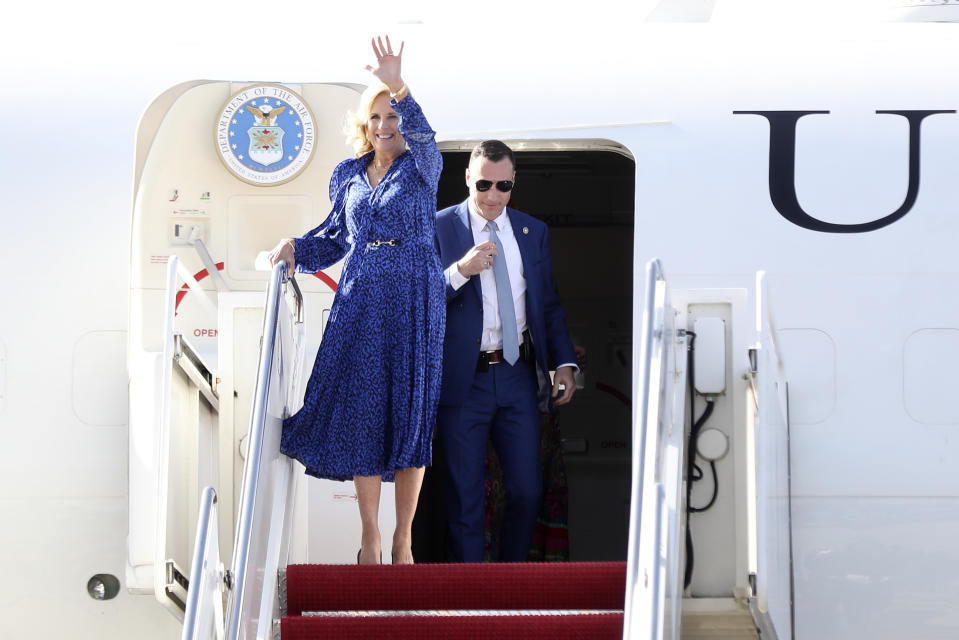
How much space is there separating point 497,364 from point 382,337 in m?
0.74

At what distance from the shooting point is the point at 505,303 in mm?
4691

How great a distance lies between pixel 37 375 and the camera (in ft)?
16.7

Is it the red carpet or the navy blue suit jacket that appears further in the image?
the navy blue suit jacket

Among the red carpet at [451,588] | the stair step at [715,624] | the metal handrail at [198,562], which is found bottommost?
the stair step at [715,624]

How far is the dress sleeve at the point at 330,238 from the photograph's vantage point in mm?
4246

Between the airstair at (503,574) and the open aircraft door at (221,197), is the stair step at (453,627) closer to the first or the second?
the airstair at (503,574)

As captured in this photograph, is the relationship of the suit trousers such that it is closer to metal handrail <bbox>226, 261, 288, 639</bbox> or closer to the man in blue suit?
the man in blue suit

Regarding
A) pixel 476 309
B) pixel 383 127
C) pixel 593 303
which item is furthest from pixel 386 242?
pixel 593 303

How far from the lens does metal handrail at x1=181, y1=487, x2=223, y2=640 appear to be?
322 centimetres

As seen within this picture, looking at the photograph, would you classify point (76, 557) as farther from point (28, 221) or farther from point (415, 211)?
point (415, 211)

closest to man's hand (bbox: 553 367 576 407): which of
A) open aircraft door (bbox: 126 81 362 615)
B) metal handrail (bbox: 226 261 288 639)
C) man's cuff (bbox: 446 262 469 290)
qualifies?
man's cuff (bbox: 446 262 469 290)

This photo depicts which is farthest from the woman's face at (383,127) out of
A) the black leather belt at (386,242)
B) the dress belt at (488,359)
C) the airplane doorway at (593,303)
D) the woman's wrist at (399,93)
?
the airplane doorway at (593,303)

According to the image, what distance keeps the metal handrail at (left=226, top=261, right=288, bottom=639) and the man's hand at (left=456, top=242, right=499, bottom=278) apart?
31.5 inches

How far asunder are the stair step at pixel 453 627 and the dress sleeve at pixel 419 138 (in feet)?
4.45
